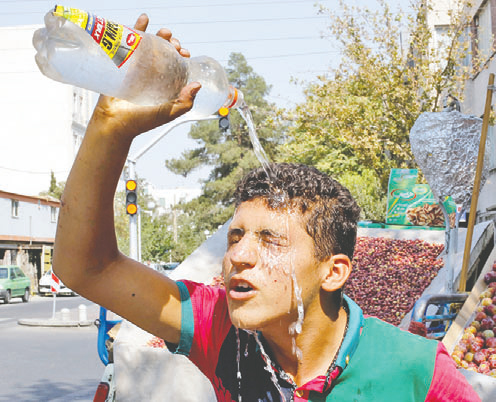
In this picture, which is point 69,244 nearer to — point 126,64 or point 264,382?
point 126,64

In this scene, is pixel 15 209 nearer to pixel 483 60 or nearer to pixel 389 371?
pixel 483 60

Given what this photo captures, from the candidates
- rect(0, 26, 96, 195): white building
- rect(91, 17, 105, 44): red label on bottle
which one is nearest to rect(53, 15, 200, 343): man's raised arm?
rect(91, 17, 105, 44): red label on bottle

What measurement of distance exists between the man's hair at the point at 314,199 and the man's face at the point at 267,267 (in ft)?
0.09

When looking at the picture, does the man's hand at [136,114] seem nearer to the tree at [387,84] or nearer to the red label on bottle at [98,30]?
the red label on bottle at [98,30]

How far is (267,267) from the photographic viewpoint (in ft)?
6.01

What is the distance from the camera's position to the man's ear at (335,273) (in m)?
1.93

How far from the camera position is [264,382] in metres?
1.91

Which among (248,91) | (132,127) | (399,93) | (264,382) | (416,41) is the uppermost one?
(248,91)

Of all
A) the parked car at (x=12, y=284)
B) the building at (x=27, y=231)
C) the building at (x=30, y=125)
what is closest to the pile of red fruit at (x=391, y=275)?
the parked car at (x=12, y=284)

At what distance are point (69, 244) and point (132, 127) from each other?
1.19 feet

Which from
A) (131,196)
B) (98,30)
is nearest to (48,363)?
(131,196)

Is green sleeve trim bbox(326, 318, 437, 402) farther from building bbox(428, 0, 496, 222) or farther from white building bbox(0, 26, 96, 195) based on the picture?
white building bbox(0, 26, 96, 195)

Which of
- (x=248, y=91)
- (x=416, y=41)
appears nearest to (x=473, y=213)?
(x=416, y=41)

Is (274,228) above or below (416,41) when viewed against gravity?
below
